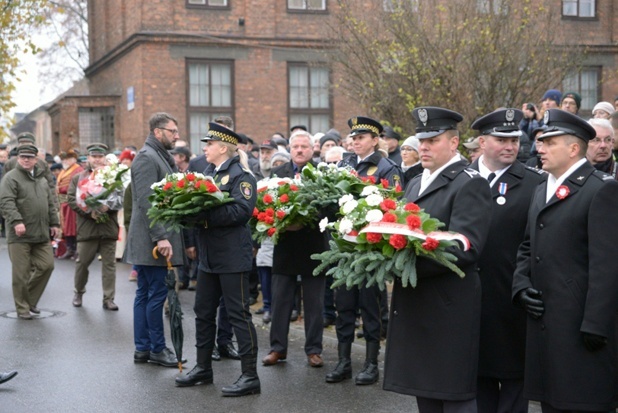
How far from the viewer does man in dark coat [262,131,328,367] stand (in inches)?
370

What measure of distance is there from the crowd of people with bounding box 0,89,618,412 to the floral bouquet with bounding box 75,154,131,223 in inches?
104

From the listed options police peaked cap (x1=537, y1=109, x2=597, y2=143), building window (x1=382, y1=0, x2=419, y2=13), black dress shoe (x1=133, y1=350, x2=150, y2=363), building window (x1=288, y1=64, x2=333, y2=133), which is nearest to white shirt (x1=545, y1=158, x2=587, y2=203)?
police peaked cap (x1=537, y1=109, x2=597, y2=143)

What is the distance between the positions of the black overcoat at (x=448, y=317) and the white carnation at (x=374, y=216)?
42 cm

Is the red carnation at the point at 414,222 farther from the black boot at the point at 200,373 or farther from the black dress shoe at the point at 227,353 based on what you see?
the black dress shoe at the point at 227,353

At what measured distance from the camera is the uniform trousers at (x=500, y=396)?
6.52 meters

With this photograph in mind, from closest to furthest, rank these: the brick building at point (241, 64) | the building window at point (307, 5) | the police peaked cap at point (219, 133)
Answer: the police peaked cap at point (219, 133) < the brick building at point (241, 64) < the building window at point (307, 5)

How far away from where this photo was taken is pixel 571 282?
18.6 feet

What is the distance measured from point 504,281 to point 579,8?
2172cm

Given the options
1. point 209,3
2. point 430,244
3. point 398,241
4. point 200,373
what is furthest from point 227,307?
point 209,3

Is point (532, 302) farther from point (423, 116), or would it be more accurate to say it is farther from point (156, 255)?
point (156, 255)

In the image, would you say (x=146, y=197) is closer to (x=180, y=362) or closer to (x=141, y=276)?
(x=141, y=276)

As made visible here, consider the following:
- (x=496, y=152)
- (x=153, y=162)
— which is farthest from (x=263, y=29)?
(x=496, y=152)

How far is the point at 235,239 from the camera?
8500 mm

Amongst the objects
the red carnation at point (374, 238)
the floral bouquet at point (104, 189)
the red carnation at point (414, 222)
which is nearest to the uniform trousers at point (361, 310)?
the red carnation at point (374, 238)
